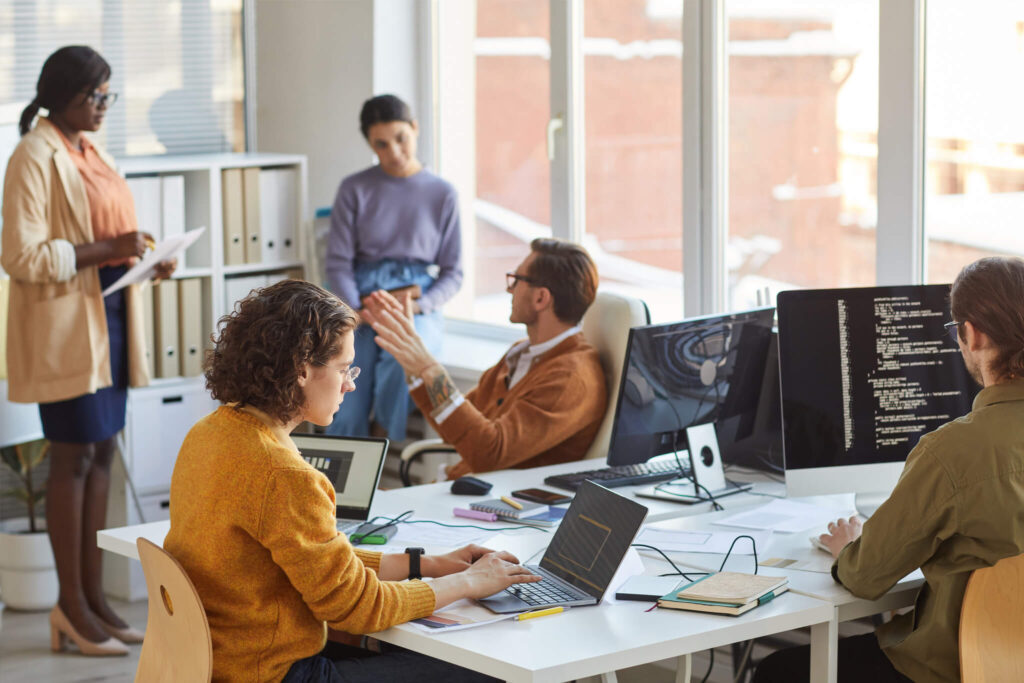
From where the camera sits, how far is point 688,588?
214 centimetres

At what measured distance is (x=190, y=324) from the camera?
455cm

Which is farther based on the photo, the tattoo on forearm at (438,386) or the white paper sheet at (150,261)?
the white paper sheet at (150,261)

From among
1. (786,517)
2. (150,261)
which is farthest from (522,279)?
(150,261)

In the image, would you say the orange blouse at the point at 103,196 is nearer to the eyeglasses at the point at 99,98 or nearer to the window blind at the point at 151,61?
the eyeglasses at the point at 99,98

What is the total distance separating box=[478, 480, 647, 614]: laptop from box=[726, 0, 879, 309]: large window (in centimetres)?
136

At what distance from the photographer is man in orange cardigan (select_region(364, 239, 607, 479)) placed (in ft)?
10.3

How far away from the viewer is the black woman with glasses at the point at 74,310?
3621 millimetres

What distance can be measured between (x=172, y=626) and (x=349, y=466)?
75 cm

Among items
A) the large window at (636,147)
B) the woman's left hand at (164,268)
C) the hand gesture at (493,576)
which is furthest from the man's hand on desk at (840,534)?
the woman's left hand at (164,268)

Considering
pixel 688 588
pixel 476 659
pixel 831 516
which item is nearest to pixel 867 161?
pixel 831 516

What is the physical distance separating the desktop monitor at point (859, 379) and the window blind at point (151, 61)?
324 cm

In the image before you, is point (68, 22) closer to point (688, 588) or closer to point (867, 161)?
point (867, 161)

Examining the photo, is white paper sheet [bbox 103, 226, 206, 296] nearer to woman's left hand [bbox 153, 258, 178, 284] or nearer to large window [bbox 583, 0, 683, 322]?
woman's left hand [bbox 153, 258, 178, 284]

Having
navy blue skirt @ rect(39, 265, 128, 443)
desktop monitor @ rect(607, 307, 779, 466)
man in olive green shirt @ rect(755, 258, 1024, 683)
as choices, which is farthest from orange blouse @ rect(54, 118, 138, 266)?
man in olive green shirt @ rect(755, 258, 1024, 683)
